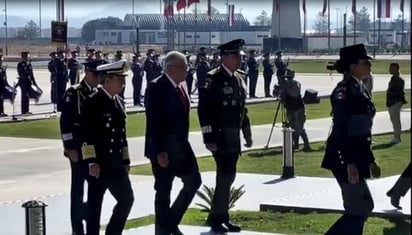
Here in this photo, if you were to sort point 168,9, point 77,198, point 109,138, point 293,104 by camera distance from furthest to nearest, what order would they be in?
point 293,104 < point 77,198 < point 168,9 < point 109,138

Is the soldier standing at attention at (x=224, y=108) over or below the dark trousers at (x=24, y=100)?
over

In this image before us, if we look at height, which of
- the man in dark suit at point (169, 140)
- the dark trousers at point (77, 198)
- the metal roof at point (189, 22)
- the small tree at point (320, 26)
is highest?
the metal roof at point (189, 22)

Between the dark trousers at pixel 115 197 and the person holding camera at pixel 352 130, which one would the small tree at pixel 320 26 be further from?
the dark trousers at pixel 115 197

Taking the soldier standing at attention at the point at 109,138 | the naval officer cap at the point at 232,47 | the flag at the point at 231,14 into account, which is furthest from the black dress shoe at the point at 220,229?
the flag at the point at 231,14

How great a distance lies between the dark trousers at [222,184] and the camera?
951 cm

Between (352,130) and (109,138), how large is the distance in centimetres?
181

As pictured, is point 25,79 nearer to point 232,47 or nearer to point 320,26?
point 232,47

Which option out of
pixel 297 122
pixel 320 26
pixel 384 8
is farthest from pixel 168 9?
pixel 297 122

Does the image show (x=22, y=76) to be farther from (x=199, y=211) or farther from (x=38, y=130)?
(x=199, y=211)

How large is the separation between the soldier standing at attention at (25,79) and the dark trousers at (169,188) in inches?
603

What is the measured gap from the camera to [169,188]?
894 centimetres

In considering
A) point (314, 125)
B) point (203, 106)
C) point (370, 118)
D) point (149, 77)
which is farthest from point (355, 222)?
point (149, 77)

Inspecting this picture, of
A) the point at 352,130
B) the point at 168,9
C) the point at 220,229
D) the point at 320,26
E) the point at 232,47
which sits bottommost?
the point at 220,229

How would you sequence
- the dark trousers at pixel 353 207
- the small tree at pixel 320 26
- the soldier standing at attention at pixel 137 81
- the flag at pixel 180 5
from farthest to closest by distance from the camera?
the soldier standing at attention at pixel 137 81, the flag at pixel 180 5, the dark trousers at pixel 353 207, the small tree at pixel 320 26
